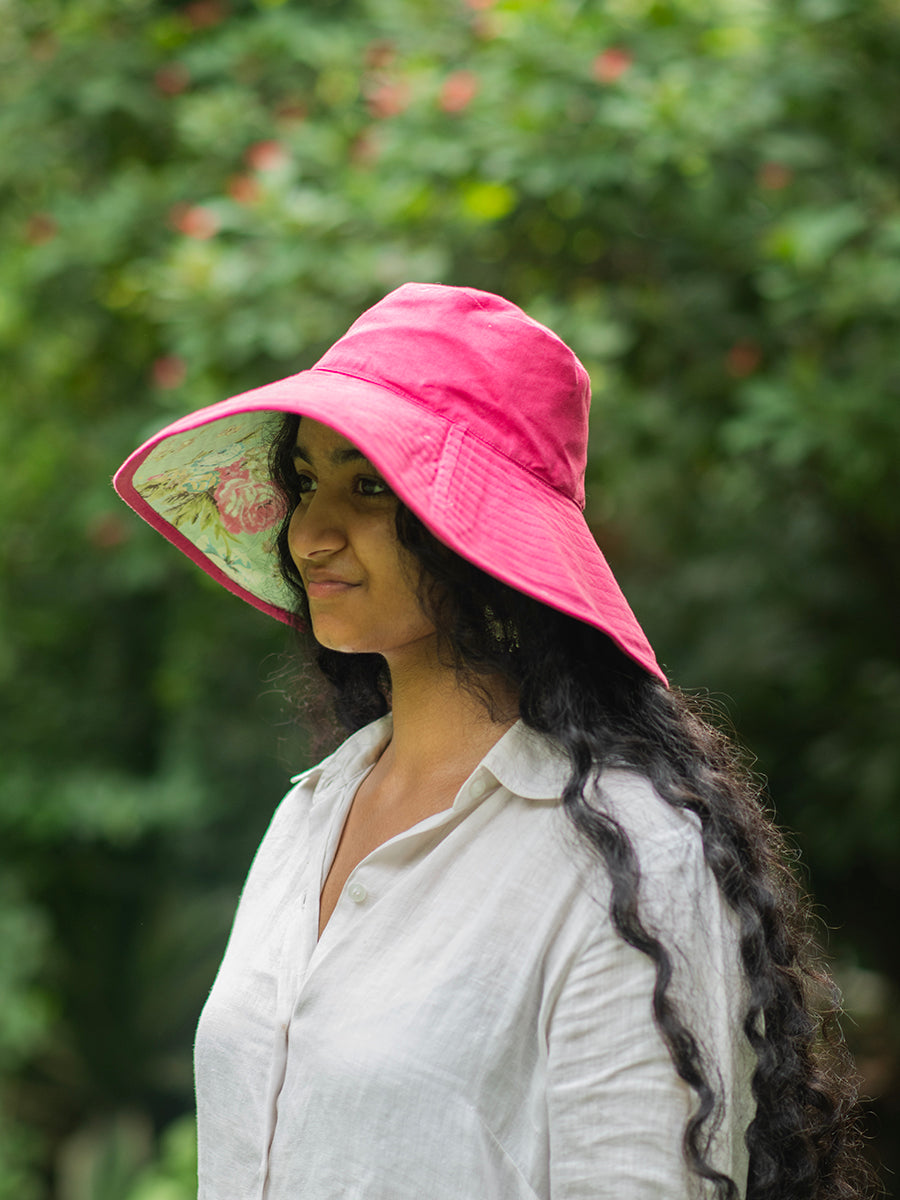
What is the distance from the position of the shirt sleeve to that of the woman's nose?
1.39 ft

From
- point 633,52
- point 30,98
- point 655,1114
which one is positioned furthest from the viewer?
point 30,98

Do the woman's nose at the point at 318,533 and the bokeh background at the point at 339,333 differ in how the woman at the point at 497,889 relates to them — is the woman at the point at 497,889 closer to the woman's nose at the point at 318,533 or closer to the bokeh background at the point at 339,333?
the woman's nose at the point at 318,533

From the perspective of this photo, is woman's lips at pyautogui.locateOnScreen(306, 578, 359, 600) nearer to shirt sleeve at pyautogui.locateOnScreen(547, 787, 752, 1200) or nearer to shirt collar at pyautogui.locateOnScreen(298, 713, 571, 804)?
shirt collar at pyautogui.locateOnScreen(298, 713, 571, 804)

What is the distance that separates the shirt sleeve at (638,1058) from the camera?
1014 millimetres

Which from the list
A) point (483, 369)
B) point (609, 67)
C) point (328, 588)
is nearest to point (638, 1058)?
point (328, 588)

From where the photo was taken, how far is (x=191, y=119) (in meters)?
3.42

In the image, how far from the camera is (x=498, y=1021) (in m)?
1.06

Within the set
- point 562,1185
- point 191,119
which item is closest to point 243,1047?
point 562,1185

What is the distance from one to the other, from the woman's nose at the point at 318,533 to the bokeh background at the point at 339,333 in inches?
13.2

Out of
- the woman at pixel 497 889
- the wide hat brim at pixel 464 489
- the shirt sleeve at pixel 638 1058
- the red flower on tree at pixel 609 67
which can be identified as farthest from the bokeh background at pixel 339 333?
the shirt sleeve at pixel 638 1058

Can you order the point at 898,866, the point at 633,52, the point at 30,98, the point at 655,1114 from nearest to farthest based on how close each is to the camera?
the point at 655,1114, the point at 633,52, the point at 898,866, the point at 30,98

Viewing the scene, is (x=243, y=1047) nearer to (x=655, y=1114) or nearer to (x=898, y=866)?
(x=655, y=1114)

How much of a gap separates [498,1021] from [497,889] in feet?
0.37

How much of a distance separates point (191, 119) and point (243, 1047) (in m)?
2.84
